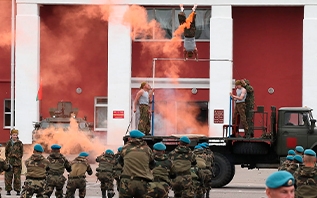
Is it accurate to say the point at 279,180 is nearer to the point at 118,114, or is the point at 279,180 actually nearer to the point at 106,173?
the point at 106,173

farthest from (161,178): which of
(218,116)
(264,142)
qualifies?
(218,116)

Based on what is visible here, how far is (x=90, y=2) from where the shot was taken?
37.5m

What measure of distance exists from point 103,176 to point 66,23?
744 inches

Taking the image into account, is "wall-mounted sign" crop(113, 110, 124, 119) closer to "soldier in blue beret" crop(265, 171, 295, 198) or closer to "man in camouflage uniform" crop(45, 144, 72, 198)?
"man in camouflage uniform" crop(45, 144, 72, 198)

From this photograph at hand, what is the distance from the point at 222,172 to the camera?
23.7m

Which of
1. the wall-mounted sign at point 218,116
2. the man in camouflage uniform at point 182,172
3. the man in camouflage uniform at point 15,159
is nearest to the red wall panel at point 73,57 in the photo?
the wall-mounted sign at point 218,116

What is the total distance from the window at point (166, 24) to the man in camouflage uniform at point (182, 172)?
840 inches

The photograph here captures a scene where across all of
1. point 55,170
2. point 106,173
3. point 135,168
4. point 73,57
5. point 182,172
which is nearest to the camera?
point 135,168

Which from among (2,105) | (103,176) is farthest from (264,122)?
(2,105)

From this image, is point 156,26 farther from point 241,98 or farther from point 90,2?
point 241,98

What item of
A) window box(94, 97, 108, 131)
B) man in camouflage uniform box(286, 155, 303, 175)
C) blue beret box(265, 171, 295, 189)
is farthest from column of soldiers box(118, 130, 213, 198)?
window box(94, 97, 108, 131)

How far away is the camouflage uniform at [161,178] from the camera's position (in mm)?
14002

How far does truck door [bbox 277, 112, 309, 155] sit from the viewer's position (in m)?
23.5

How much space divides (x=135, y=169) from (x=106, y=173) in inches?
302
